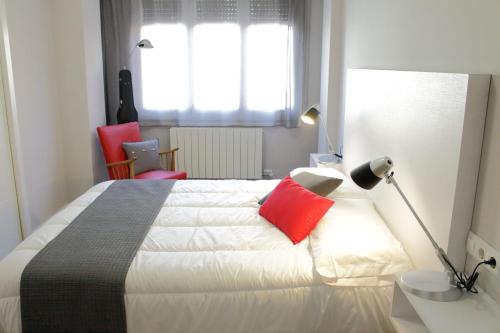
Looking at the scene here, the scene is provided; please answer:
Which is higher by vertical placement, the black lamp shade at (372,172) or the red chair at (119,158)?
the black lamp shade at (372,172)

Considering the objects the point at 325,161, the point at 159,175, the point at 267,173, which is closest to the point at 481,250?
the point at 325,161

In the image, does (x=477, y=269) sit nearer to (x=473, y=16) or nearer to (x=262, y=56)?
(x=473, y=16)

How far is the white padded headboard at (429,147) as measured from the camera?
5.07 ft

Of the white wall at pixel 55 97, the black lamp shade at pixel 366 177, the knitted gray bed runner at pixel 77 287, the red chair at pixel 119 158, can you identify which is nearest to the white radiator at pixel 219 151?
the red chair at pixel 119 158

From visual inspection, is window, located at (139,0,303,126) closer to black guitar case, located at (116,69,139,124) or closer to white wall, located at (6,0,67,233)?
black guitar case, located at (116,69,139,124)

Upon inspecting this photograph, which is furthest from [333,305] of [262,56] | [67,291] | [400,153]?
[262,56]

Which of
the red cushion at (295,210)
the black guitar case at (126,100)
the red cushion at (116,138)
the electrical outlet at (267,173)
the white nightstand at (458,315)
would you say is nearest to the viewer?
the white nightstand at (458,315)

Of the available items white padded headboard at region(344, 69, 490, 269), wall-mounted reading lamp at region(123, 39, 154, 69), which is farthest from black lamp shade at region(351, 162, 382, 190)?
Result: wall-mounted reading lamp at region(123, 39, 154, 69)

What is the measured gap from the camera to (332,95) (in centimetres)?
414

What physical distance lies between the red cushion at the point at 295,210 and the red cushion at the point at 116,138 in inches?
80.2

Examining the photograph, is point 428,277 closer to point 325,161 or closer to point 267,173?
point 325,161

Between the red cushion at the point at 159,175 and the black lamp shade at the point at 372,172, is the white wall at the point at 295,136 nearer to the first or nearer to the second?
the red cushion at the point at 159,175

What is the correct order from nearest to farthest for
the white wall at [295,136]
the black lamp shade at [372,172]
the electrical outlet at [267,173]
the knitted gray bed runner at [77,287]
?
1. the black lamp shade at [372,172]
2. the knitted gray bed runner at [77,287]
3. the white wall at [295,136]
4. the electrical outlet at [267,173]

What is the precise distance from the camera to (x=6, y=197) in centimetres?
319
